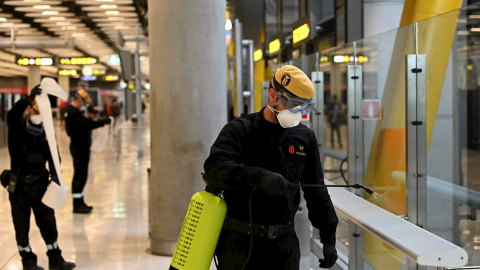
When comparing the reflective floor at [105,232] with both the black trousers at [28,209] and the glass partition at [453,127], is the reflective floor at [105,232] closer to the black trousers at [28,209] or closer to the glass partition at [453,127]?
the black trousers at [28,209]

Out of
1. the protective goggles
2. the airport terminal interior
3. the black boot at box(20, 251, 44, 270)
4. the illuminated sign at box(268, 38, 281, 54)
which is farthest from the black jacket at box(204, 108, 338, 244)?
the illuminated sign at box(268, 38, 281, 54)

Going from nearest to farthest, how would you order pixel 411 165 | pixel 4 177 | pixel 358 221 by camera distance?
pixel 358 221, pixel 411 165, pixel 4 177

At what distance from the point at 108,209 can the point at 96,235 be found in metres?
1.91

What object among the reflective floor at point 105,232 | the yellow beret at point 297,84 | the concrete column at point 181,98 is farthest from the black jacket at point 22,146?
the yellow beret at point 297,84

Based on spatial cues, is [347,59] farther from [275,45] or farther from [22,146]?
[275,45]

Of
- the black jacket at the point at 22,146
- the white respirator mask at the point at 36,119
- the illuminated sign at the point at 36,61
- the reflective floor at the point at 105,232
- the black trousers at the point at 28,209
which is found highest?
the illuminated sign at the point at 36,61

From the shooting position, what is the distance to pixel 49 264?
6594 millimetres

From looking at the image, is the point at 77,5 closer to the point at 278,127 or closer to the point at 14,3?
the point at 14,3

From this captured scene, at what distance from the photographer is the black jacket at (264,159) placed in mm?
3257

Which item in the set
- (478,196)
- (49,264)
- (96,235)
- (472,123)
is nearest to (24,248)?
(49,264)

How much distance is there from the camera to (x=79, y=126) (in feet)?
32.5

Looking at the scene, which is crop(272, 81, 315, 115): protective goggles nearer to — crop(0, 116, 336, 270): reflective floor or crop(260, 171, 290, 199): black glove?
crop(260, 171, 290, 199): black glove

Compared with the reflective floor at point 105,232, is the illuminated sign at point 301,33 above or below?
above

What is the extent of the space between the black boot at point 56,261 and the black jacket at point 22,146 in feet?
2.69
